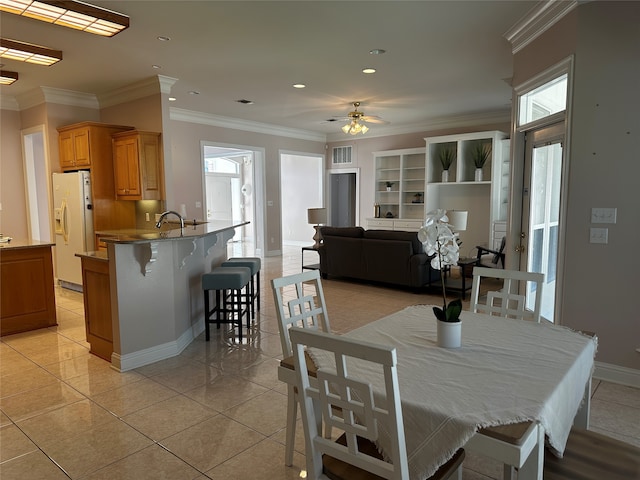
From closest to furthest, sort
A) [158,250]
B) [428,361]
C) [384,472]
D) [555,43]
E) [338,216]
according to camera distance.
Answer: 1. [384,472]
2. [428,361]
3. [555,43]
4. [158,250]
5. [338,216]

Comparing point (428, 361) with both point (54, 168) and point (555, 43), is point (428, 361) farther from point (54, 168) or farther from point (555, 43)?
point (54, 168)

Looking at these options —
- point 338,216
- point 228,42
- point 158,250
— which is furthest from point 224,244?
point 338,216

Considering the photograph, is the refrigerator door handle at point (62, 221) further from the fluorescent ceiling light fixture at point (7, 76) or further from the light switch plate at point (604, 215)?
the light switch plate at point (604, 215)

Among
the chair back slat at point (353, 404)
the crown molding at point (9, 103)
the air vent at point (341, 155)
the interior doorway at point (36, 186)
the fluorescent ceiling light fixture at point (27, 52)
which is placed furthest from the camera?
the air vent at point (341, 155)

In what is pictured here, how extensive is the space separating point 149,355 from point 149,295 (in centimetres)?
52

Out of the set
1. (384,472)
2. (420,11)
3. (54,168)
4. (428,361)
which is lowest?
(384,472)

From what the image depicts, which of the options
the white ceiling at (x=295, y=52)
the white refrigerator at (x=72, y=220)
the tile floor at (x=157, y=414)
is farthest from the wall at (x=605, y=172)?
the white refrigerator at (x=72, y=220)

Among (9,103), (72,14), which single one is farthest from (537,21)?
(9,103)

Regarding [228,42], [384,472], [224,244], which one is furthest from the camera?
[224,244]

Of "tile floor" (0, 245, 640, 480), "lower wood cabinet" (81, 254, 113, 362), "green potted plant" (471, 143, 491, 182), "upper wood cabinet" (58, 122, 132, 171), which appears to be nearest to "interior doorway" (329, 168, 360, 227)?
"green potted plant" (471, 143, 491, 182)

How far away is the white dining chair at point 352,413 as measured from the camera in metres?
1.17

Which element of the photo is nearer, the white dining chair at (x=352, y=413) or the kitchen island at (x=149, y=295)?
the white dining chair at (x=352, y=413)

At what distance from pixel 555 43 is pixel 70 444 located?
14.6 ft

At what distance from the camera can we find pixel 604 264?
3.10 metres
